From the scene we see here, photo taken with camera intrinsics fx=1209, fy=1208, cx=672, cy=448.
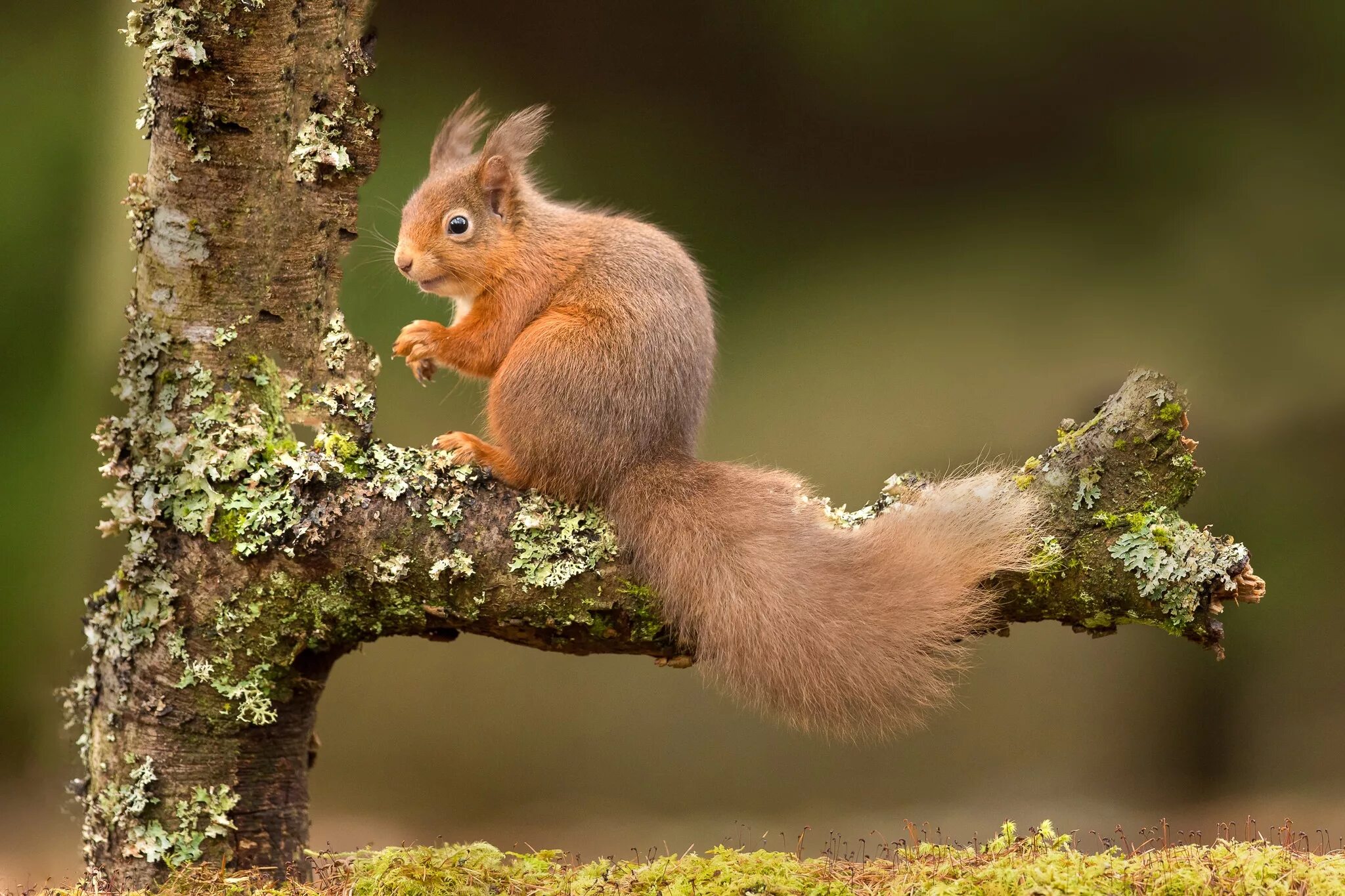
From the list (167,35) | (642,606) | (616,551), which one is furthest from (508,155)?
(642,606)

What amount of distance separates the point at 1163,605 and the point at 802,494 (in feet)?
2.32

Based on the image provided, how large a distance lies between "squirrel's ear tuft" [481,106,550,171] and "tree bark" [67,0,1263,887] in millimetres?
287

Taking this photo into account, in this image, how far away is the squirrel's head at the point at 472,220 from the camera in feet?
8.46

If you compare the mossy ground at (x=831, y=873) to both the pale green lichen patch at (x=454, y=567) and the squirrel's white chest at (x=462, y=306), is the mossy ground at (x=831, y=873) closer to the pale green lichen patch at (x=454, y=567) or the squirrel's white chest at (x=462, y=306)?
the pale green lichen patch at (x=454, y=567)

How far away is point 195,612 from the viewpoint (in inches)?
92.0

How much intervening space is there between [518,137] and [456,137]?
23 cm

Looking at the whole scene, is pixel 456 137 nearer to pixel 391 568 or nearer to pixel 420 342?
pixel 420 342

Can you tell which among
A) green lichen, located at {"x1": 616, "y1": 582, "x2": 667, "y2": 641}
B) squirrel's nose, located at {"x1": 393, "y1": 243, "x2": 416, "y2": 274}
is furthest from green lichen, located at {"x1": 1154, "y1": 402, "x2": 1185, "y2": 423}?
squirrel's nose, located at {"x1": 393, "y1": 243, "x2": 416, "y2": 274}

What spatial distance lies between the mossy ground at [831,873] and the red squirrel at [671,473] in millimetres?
309

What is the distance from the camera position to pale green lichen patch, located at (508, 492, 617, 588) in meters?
2.25

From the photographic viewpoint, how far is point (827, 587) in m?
2.18

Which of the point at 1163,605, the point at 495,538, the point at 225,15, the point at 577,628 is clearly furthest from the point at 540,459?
the point at 1163,605

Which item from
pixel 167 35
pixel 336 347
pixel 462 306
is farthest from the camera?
pixel 462 306

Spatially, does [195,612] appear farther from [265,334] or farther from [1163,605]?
[1163,605]
